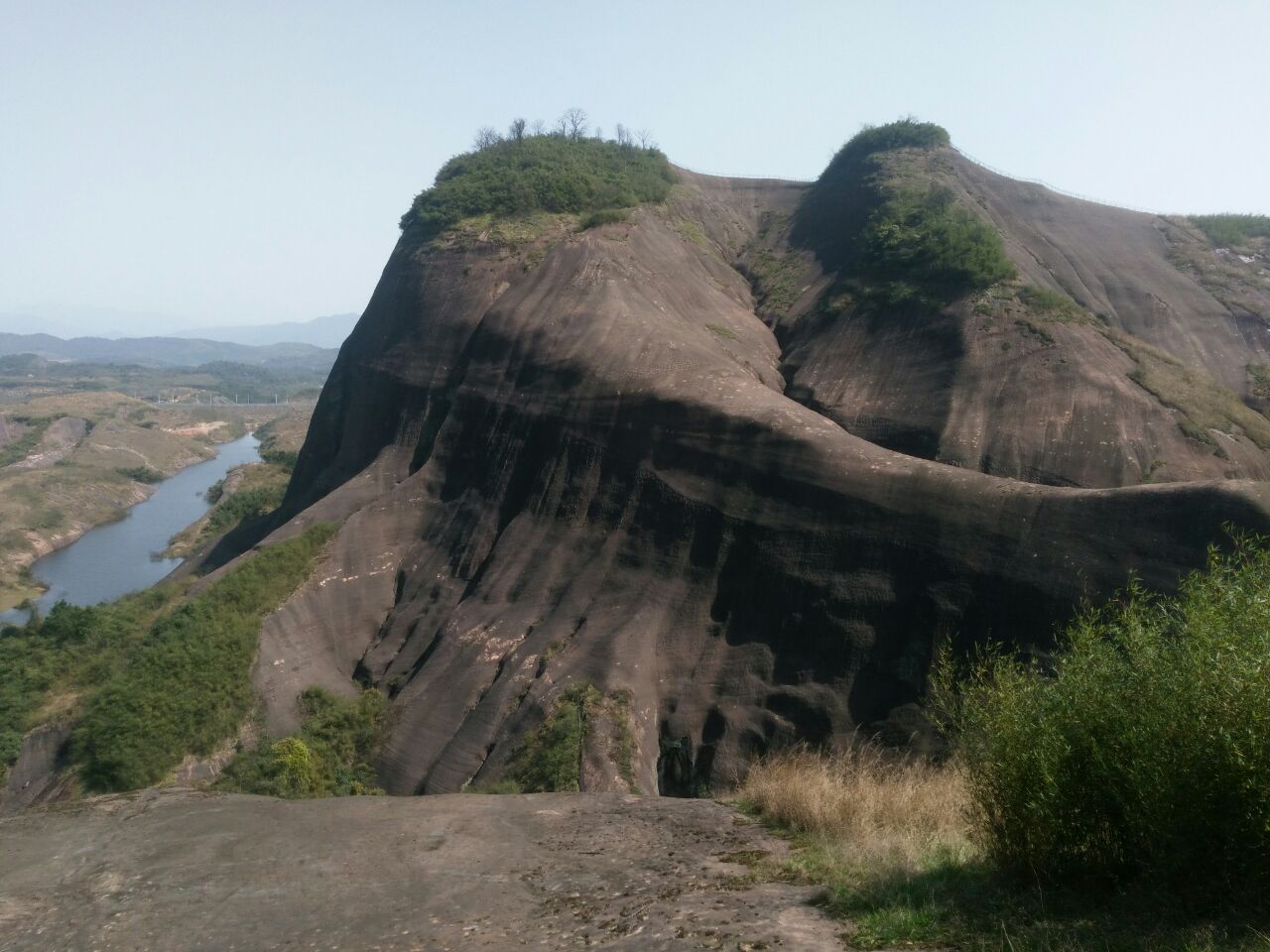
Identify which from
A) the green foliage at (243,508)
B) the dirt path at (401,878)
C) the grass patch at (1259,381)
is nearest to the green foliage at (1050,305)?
the grass patch at (1259,381)

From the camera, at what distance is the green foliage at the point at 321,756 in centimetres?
1911

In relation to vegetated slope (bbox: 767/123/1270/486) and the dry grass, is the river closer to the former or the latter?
vegetated slope (bbox: 767/123/1270/486)

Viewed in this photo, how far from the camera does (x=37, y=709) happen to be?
870 inches

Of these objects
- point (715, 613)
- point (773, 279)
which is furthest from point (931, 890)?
point (773, 279)

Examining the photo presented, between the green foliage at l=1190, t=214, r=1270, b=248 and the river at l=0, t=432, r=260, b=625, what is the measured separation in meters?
57.0

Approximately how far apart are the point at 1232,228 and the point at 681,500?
35218 millimetres

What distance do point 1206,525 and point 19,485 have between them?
7444cm

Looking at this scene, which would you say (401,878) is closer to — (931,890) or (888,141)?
(931,890)

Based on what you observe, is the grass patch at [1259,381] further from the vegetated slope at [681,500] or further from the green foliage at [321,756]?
the green foliage at [321,756]

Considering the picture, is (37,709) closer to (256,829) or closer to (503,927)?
(256,829)

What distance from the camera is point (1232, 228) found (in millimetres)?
41156

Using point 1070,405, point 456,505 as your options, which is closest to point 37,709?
point 456,505

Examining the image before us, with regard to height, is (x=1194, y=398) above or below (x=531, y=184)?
below

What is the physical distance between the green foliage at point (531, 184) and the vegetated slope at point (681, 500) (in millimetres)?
1475
